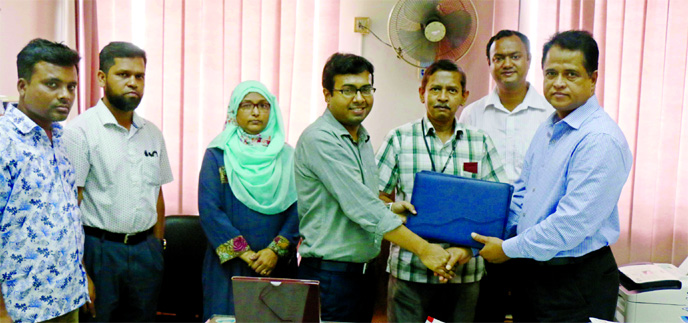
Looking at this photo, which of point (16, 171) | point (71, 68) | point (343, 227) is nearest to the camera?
point (16, 171)

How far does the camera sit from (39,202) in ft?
5.82

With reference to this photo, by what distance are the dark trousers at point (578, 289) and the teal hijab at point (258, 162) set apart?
3.63 ft

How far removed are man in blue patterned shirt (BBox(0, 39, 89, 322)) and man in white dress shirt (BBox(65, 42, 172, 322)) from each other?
0.72 feet

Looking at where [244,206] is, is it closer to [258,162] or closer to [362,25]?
[258,162]

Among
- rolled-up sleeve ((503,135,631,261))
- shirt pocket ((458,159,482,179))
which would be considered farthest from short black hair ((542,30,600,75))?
shirt pocket ((458,159,482,179))

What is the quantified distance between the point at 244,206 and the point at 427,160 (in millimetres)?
809

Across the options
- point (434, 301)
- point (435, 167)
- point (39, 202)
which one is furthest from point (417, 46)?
point (39, 202)

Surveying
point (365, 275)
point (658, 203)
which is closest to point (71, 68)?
point (365, 275)

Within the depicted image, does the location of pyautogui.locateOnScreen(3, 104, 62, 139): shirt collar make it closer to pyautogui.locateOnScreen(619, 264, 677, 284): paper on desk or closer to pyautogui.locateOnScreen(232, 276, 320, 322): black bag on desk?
pyautogui.locateOnScreen(232, 276, 320, 322): black bag on desk

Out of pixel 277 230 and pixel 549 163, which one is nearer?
pixel 549 163

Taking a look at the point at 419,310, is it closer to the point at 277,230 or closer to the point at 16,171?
the point at 277,230

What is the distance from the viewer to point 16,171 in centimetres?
173

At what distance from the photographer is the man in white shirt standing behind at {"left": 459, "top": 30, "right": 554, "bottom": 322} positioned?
8.27ft

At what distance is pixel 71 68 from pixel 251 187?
836 millimetres
